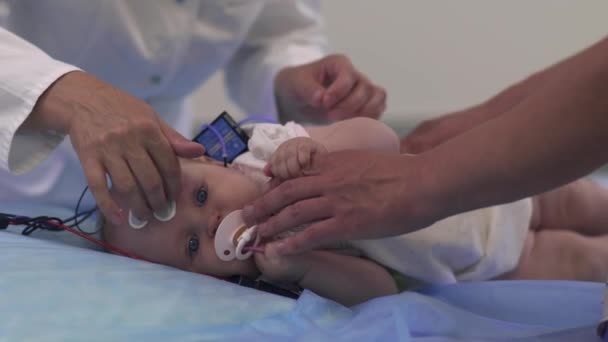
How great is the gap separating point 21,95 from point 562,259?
962 mm

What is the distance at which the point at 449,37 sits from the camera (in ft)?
7.70

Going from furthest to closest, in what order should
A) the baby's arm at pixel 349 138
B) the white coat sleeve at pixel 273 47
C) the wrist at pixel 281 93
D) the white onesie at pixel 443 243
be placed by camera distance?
the white coat sleeve at pixel 273 47 → the wrist at pixel 281 93 → the white onesie at pixel 443 243 → the baby's arm at pixel 349 138

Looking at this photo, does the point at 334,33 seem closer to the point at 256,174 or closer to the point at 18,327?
the point at 256,174

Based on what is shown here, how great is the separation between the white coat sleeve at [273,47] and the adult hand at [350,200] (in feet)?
2.35

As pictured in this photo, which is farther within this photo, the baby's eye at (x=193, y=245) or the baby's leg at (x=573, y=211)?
the baby's leg at (x=573, y=211)

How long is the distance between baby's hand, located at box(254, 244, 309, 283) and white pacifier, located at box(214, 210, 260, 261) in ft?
0.08

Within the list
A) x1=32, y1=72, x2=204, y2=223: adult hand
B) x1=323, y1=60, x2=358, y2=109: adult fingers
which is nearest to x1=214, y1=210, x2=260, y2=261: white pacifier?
x1=32, y1=72, x2=204, y2=223: adult hand

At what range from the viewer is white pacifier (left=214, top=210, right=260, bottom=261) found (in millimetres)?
964

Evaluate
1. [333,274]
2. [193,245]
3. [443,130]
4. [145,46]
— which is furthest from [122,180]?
[443,130]

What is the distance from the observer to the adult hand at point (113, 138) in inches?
32.4

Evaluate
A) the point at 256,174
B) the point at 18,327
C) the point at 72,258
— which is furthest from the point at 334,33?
the point at 18,327

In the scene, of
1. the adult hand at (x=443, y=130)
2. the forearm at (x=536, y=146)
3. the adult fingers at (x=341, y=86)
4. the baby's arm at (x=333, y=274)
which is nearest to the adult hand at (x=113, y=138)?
the baby's arm at (x=333, y=274)

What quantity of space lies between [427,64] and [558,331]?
5.48 ft

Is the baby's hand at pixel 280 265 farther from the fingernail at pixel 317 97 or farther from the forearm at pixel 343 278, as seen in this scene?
the fingernail at pixel 317 97
